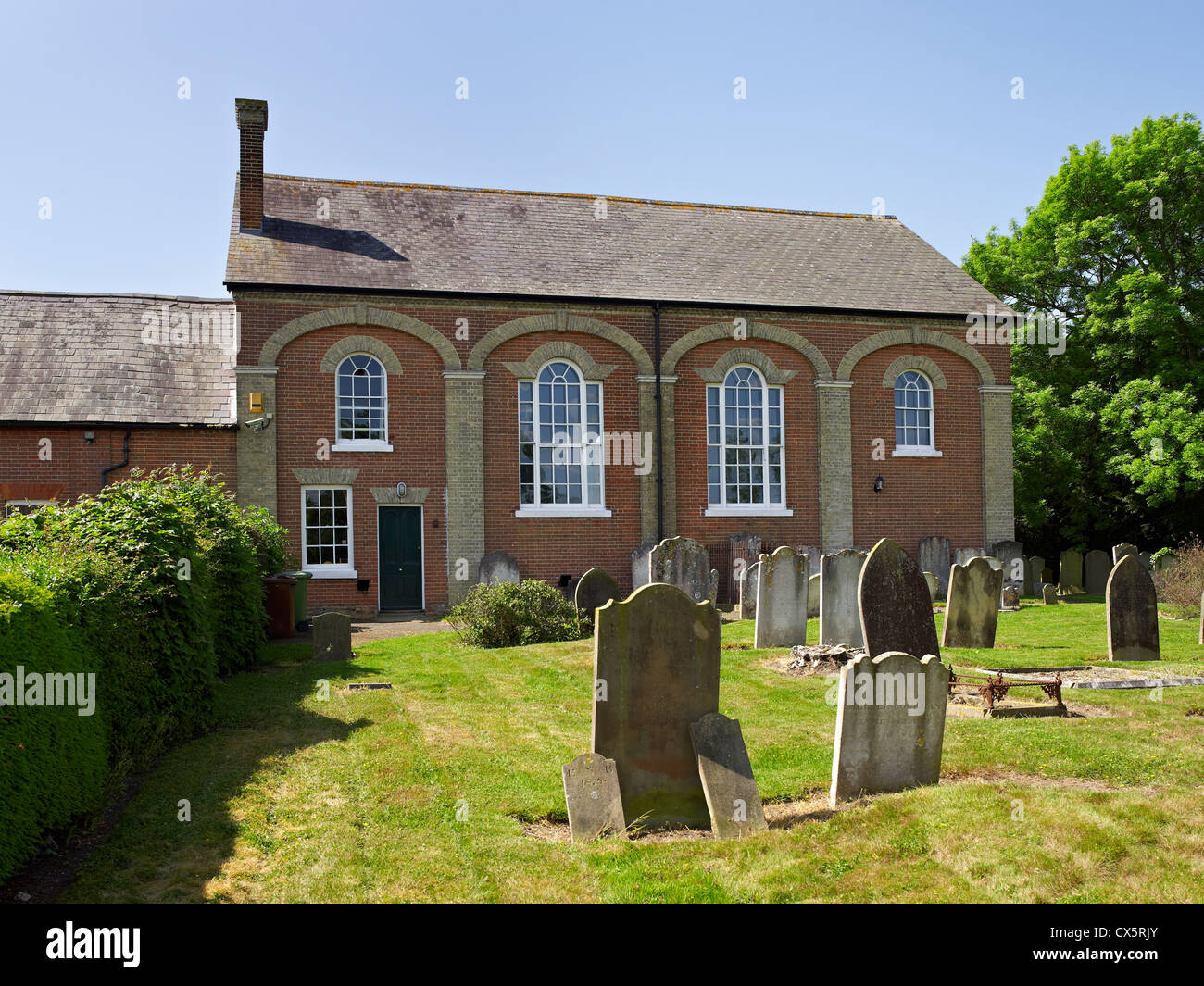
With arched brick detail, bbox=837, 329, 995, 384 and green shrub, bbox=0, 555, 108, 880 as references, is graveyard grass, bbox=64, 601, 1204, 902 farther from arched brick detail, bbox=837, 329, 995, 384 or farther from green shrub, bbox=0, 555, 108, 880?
arched brick detail, bbox=837, 329, 995, 384

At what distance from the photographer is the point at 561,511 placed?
21312 millimetres

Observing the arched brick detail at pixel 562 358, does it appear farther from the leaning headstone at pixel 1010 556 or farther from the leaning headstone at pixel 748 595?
the leaning headstone at pixel 1010 556

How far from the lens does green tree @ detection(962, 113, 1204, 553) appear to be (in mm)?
27766

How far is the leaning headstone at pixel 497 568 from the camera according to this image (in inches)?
768

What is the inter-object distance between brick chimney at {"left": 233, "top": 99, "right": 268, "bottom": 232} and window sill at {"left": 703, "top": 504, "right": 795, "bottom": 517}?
1195 centimetres

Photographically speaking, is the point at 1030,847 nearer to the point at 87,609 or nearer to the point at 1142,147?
the point at 87,609

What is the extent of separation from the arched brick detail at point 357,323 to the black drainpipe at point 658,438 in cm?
449

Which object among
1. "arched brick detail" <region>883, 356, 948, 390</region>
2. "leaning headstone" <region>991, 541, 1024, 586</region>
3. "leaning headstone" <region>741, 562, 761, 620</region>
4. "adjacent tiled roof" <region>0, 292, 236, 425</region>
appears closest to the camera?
"leaning headstone" <region>741, 562, 761, 620</region>

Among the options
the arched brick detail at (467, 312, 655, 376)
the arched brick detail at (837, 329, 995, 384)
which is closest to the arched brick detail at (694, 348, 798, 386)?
the arched brick detail at (837, 329, 995, 384)

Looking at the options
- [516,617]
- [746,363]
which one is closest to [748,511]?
[746,363]

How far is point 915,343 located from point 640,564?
29.9 feet

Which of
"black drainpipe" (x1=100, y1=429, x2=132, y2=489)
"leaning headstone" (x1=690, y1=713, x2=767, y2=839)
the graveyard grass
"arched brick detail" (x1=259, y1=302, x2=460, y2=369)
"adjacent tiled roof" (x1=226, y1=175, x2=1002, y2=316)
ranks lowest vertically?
the graveyard grass

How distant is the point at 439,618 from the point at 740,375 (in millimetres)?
9012

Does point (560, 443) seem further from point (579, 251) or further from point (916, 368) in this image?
point (916, 368)
